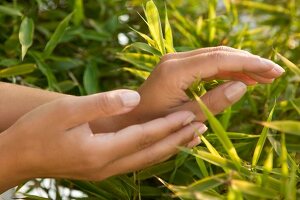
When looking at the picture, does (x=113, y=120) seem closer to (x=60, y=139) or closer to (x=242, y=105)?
(x=60, y=139)

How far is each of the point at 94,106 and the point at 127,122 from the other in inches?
5.3

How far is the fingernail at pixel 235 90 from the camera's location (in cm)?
74

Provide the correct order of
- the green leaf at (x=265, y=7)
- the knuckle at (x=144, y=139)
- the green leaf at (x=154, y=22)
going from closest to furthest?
the knuckle at (x=144, y=139)
the green leaf at (x=154, y=22)
the green leaf at (x=265, y=7)

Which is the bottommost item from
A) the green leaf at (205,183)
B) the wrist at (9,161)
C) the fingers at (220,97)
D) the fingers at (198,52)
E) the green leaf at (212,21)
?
the green leaf at (205,183)

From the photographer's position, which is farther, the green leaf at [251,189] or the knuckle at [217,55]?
the knuckle at [217,55]

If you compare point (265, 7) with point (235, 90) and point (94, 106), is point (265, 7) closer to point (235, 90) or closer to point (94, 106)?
point (235, 90)

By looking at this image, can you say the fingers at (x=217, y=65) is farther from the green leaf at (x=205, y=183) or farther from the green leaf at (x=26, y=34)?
the green leaf at (x=26, y=34)

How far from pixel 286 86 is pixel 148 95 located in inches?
16.8

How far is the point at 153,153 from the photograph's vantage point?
2.38 feet

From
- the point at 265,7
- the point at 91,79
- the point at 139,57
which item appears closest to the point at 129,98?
the point at 139,57

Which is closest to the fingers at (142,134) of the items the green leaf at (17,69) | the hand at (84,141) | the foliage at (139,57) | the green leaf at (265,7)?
the hand at (84,141)

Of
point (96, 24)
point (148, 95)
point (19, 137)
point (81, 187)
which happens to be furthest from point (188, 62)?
point (96, 24)

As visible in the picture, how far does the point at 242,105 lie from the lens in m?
1.12

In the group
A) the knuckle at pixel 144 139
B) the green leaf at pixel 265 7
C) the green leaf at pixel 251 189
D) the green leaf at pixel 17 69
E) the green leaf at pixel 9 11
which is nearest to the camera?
the green leaf at pixel 251 189
